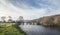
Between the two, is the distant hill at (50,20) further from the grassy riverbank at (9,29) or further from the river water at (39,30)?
the grassy riverbank at (9,29)

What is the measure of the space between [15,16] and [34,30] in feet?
1.18

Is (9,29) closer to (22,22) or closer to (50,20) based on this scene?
(22,22)

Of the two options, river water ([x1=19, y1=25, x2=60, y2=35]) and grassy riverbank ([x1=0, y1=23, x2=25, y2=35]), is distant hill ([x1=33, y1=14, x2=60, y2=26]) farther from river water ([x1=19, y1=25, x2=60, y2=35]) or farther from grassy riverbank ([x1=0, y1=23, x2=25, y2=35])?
grassy riverbank ([x1=0, y1=23, x2=25, y2=35])

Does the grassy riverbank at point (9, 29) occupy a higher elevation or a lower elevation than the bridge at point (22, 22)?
lower

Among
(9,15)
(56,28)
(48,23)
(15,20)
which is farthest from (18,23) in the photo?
(56,28)

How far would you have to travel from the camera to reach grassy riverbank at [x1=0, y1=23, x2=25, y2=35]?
1877 millimetres

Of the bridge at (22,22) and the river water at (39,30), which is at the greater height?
Answer: the bridge at (22,22)

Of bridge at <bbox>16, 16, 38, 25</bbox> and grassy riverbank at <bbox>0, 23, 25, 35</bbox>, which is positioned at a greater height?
bridge at <bbox>16, 16, 38, 25</bbox>

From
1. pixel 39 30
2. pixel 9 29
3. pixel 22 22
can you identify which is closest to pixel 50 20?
pixel 39 30

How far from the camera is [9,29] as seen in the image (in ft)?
6.24

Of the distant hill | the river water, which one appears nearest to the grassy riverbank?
the river water

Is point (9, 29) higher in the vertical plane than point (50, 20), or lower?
lower

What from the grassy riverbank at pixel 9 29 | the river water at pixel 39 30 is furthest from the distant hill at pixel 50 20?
the grassy riverbank at pixel 9 29

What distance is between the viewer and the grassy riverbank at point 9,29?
1.88m
